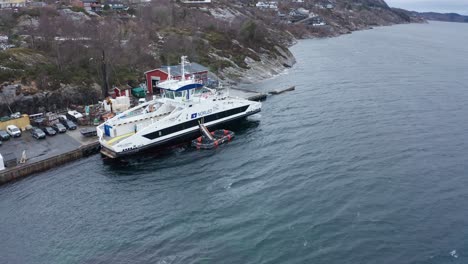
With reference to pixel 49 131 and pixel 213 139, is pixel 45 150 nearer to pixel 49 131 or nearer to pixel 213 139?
pixel 49 131

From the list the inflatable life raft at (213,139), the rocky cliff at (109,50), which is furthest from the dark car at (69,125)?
the inflatable life raft at (213,139)

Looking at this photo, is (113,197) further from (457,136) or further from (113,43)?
(113,43)

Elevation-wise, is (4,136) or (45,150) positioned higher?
(4,136)

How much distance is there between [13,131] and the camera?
56188 millimetres

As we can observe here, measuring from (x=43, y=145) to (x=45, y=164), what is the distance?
5.61m

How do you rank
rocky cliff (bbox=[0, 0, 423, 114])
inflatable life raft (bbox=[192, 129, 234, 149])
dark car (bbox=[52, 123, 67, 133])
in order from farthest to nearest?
rocky cliff (bbox=[0, 0, 423, 114]) < dark car (bbox=[52, 123, 67, 133]) < inflatable life raft (bbox=[192, 129, 234, 149])

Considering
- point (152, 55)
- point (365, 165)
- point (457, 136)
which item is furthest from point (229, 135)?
point (152, 55)

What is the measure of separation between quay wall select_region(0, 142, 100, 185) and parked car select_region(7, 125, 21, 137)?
34.4ft

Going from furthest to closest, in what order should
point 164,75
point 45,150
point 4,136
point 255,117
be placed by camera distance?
1. point 164,75
2. point 255,117
3. point 4,136
4. point 45,150

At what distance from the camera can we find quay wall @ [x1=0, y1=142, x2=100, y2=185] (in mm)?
46500

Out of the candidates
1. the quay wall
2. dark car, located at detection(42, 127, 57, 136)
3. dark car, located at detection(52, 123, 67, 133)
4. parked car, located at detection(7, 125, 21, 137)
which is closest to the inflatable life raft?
the quay wall

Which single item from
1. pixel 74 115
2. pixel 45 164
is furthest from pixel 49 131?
pixel 45 164

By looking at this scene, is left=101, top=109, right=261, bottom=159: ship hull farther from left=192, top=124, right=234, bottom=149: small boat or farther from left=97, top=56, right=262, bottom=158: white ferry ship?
left=192, top=124, right=234, bottom=149: small boat

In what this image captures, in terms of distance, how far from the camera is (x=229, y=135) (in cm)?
6069
